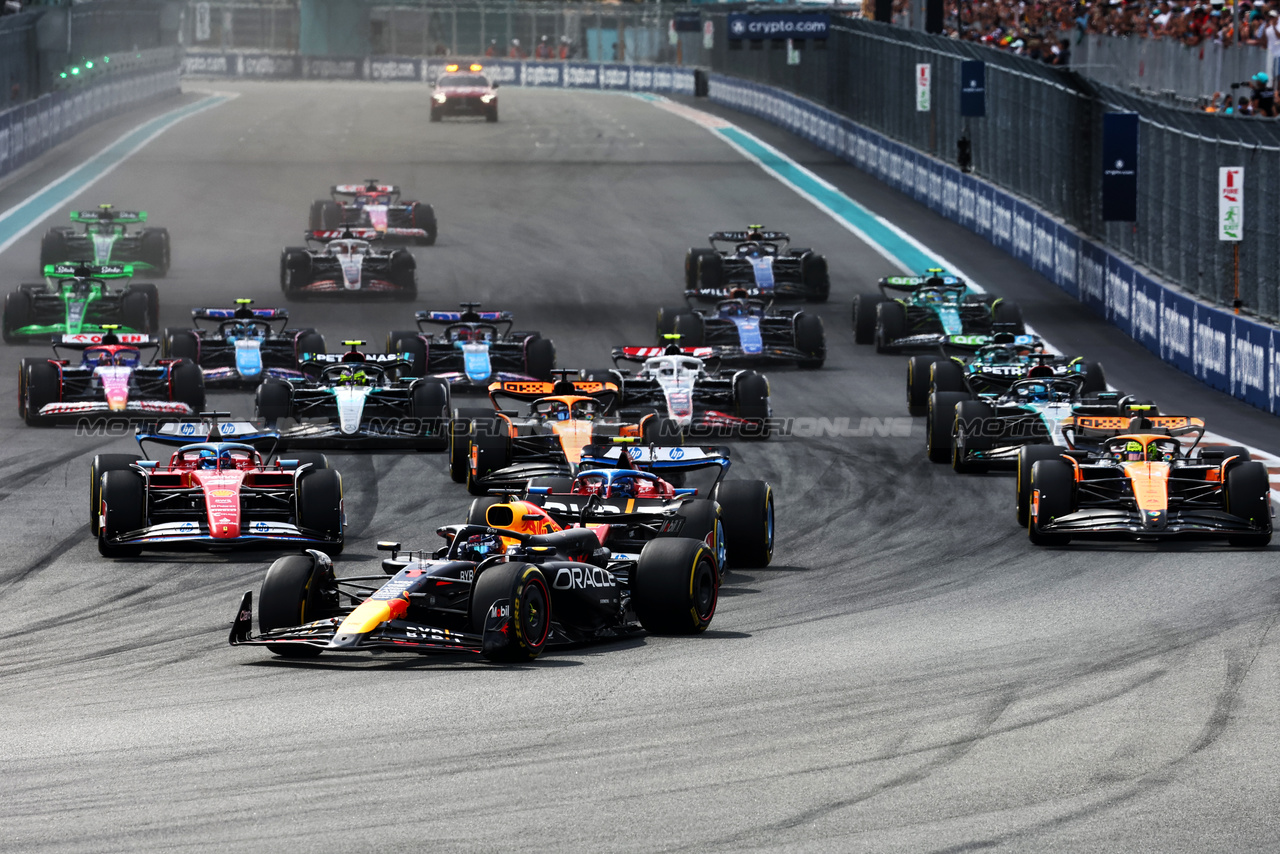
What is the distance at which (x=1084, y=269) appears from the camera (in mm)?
38562

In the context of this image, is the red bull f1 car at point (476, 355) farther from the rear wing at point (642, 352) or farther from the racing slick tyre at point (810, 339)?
the racing slick tyre at point (810, 339)

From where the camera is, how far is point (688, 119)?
71000 millimetres

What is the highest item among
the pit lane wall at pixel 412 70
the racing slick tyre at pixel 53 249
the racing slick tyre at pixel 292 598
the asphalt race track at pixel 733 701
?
the pit lane wall at pixel 412 70

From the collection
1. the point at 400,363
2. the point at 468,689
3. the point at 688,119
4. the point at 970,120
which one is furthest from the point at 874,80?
the point at 468,689

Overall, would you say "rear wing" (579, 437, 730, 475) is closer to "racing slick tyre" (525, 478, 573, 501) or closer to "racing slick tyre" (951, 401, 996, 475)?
"racing slick tyre" (525, 478, 573, 501)

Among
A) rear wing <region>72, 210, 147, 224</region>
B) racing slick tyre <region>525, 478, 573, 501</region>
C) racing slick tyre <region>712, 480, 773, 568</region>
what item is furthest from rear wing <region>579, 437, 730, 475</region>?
rear wing <region>72, 210, 147, 224</region>

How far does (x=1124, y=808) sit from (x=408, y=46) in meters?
97.4

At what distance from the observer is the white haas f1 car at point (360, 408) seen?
81.9 ft

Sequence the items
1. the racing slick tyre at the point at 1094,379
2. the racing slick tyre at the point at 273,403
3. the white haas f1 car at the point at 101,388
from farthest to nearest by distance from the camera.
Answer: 1. the white haas f1 car at the point at 101,388
2. the racing slick tyre at the point at 1094,379
3. the racing slick tyre at the point at 273,403

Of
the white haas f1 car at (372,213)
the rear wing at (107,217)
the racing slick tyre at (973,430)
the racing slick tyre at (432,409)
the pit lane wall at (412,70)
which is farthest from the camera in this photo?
the pit lane wall at (412,70)

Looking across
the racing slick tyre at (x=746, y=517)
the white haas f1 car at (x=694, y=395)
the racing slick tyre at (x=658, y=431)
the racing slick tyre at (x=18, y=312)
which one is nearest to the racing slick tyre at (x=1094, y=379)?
the white haas f1 car at (x=694, y=395)

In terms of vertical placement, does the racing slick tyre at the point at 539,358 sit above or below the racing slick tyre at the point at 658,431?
above

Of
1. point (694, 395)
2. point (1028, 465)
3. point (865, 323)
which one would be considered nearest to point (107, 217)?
point (865, 323)

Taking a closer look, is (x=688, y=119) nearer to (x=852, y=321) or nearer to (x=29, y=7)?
(x=29, y=7)
